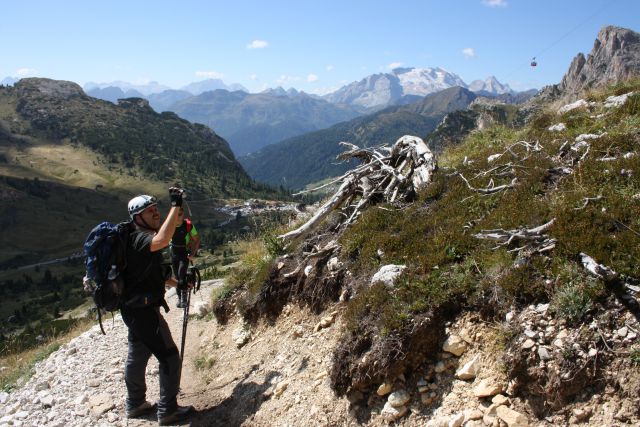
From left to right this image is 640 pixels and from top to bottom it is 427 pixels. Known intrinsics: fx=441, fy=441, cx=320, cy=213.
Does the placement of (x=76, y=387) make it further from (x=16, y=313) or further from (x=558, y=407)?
(x=16, y=313)

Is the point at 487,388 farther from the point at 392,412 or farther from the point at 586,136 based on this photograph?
the point at 586,136

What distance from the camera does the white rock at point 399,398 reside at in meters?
5.54

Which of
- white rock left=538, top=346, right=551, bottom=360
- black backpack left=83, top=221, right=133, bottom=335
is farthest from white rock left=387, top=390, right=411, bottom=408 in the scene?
black backpack left=83, top=221, right=133, bottom=335

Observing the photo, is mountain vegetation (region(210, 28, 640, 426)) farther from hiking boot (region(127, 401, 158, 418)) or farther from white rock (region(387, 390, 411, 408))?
hiking boot (region(127, 401, 158, 418))

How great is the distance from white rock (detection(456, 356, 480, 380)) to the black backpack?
5.08 m

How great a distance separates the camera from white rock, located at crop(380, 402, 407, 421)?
18.0 feet

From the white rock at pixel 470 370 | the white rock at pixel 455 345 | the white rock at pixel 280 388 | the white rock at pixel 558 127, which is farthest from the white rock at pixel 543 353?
the white rock at pixel 558 127

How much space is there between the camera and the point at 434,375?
561 centimetres

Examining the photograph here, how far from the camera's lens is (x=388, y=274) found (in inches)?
267

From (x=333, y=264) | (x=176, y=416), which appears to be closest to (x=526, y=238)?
(x=333, y=264)

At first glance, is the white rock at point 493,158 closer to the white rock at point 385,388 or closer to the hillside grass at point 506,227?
the hillside grass at point 506,227

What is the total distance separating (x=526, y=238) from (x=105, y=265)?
614 centimetres

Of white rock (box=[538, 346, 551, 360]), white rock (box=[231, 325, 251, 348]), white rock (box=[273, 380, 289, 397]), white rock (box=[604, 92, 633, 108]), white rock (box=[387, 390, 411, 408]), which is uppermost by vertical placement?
white rock (box=[604, 92, 633, 108])

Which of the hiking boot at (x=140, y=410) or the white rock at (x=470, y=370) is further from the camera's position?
the hiking boot at (x=140, y=410)
